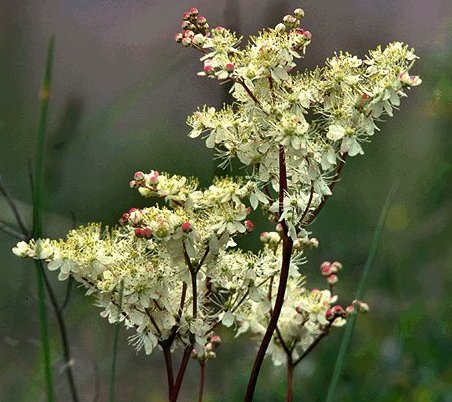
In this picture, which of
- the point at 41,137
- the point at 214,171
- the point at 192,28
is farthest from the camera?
the point at 214,171

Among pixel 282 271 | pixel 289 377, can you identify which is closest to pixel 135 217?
pixel 282 271

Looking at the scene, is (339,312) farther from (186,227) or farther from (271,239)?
(186,227)

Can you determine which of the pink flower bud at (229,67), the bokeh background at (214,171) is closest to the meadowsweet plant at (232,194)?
the pink flower bud at (229,67)

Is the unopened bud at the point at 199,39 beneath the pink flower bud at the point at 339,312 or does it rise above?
above

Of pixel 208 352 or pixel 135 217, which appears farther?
pixel 208 352

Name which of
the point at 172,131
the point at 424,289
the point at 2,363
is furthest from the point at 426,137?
the point at 2,363

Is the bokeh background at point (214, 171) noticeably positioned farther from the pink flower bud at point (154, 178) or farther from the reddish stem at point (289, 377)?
the pink flower bud at point (154, 178)

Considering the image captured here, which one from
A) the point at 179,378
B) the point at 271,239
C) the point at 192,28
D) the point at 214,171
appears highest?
the point at 214,171
